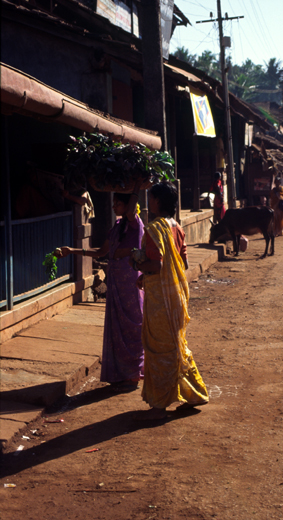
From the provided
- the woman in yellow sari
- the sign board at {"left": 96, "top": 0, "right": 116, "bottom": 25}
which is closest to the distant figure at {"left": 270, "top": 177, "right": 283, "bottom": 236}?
the sign board at {"left": 96, "top": 0, "right": 116, "bottom": 25}

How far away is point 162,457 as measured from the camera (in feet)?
11.1

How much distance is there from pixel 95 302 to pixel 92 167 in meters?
3.34

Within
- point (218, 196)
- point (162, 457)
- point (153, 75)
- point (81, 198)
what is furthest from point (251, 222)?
point (162, 457)

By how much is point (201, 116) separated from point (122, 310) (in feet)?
31.9

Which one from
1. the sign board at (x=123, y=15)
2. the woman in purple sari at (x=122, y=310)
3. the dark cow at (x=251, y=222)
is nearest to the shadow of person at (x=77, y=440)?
the woman in purple sari at (x=122, y=310)

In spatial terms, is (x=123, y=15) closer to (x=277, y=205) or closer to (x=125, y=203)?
(x=277, y=205)

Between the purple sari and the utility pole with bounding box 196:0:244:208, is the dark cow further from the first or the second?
the purple sari

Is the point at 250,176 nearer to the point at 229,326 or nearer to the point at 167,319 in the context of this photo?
the point at 229,326

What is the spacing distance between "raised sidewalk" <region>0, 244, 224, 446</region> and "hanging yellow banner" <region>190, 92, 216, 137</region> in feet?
23.7

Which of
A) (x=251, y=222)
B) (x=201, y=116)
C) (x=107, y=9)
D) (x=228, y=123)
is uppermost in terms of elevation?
(x=107, y=9)

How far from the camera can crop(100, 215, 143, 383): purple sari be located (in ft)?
15.1

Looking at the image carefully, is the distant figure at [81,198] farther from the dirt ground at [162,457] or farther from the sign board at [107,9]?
the sign board at [107,9]

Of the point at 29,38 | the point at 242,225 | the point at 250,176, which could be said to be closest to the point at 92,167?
the point at 29,38

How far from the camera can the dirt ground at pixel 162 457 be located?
9.33ft
